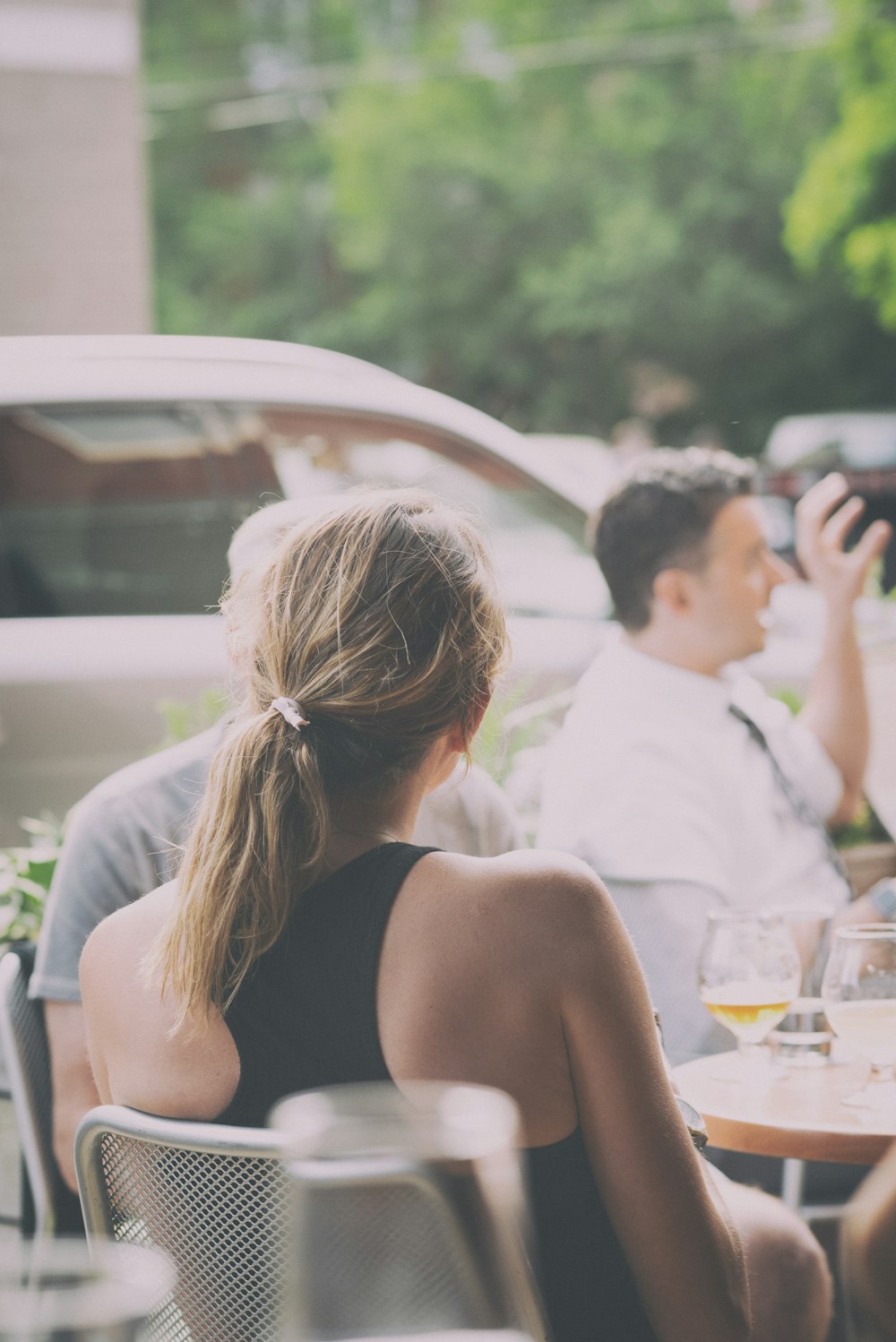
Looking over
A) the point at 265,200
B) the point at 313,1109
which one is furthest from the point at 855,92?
the point at 313,1109

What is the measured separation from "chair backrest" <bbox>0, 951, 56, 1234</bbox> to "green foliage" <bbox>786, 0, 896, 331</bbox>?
1572 cm

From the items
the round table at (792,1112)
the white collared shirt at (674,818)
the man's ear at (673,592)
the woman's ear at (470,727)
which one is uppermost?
the man's ear at (673,592)

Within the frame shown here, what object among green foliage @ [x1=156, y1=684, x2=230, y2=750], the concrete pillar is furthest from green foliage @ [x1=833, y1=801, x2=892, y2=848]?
the concrete pillar

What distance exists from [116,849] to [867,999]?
3.76 ft

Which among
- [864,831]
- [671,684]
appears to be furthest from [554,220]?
[671,684]

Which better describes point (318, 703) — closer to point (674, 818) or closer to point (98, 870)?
point (98, 870)

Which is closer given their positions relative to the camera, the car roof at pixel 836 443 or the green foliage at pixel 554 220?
the car roof at pixel 836 443

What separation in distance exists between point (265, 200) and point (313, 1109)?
96.4ft

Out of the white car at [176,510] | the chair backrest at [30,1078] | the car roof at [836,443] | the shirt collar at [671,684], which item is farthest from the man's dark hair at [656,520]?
the car roof at [836,443]

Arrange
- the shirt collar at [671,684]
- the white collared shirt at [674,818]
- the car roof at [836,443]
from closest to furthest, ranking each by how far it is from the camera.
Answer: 1. the white collared shirt at [674,818]
2. the shirt collar at [671,684]
3. the car roof at [836,443]

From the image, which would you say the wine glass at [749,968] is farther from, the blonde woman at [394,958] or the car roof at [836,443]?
the car roof at [836,443]

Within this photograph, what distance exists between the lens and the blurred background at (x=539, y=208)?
2384cm

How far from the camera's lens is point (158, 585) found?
18.1 feet

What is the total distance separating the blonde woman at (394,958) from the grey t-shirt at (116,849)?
0.67 metres
